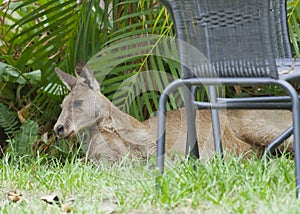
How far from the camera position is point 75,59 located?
5.04 m

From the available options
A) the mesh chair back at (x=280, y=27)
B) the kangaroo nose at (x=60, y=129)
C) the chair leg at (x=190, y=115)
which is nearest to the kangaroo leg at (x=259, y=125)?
the mesh chair back at (x=280, y=27)

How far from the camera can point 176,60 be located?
4922mm

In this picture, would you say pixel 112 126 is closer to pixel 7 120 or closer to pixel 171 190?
pixel 7 120

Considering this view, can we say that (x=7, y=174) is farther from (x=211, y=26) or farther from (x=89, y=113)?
(x=211, y=26)

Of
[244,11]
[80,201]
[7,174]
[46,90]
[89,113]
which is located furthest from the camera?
[46,90]

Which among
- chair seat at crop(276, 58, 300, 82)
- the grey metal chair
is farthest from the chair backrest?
chair seat at crop(276, 58, 300, 82)

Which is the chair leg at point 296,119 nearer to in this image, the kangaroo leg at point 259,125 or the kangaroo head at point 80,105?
the kangaroo head at point 80,105

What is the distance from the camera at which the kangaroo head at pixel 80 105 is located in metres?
4.41

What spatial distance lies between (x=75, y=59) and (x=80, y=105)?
689 millimetres

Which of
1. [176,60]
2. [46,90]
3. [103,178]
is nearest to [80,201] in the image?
[103,178]

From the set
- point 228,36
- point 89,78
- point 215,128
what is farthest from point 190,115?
point 89,78

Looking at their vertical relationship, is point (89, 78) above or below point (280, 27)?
below

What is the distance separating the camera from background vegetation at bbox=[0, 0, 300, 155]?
16.2ft

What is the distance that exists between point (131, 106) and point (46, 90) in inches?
30.7
